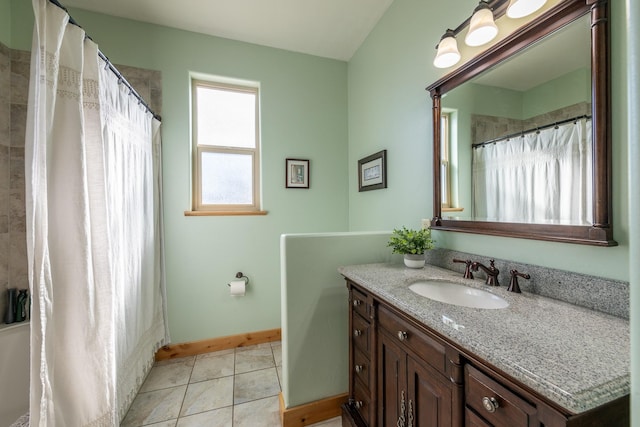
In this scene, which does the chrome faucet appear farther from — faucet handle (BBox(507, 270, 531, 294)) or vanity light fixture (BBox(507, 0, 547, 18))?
vanity light fixture (BBox(507, 0, 547, 18))

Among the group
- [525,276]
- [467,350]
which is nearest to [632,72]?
[467,350]

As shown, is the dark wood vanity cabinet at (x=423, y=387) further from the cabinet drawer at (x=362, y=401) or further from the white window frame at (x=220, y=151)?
the white window frame at (x=220, y=151)

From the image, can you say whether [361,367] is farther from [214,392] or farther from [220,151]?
[220,151]

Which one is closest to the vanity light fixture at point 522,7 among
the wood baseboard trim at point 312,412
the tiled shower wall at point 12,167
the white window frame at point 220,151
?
the white window frame at point 220,151

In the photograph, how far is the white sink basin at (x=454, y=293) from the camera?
1093 millimetres

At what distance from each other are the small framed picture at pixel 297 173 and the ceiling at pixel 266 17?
1126 mm

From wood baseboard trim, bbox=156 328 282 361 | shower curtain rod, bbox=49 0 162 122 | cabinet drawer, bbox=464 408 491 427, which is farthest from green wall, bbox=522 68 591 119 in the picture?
wood baseboard trim, bbox=156 328 282 361

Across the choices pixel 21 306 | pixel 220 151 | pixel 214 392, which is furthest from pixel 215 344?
pixel 220 151

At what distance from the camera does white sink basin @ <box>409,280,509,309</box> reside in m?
1.09

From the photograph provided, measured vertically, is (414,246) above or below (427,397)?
above

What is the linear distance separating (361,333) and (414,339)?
1.48ft

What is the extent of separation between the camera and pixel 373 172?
2.22m

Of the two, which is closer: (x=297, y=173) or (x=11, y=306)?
(x=11, y=306)

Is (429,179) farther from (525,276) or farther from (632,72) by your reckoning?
(632,72)
